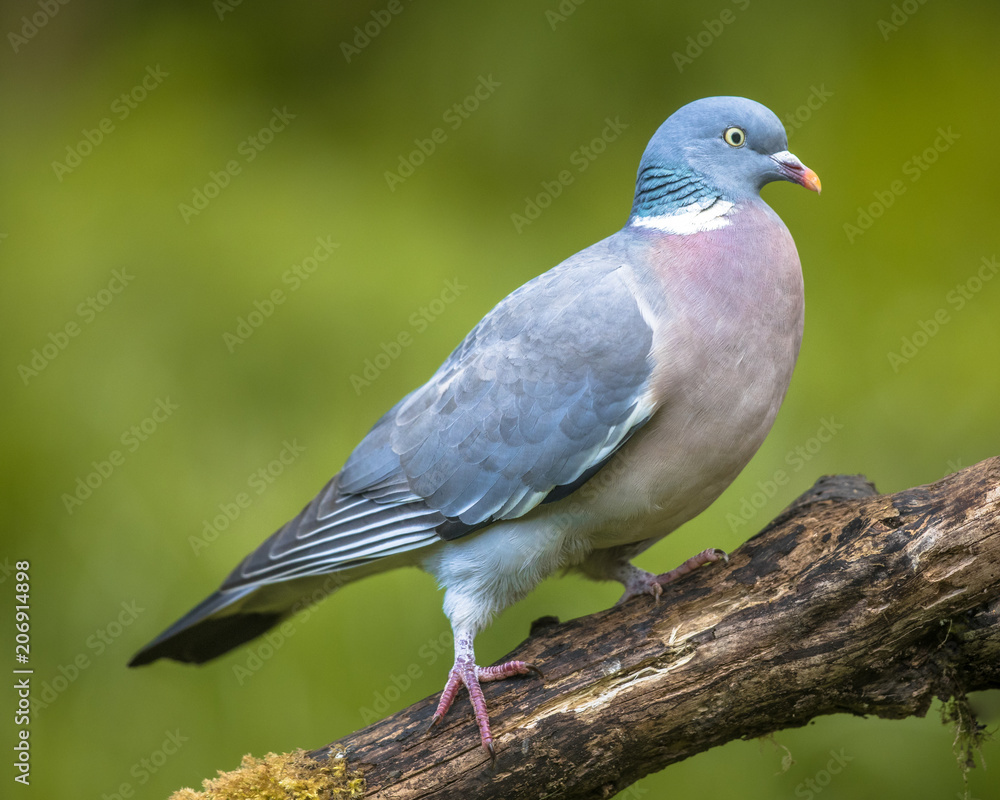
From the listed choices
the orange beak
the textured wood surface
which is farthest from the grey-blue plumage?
the textured wood surface

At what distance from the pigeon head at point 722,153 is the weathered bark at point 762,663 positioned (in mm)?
1076

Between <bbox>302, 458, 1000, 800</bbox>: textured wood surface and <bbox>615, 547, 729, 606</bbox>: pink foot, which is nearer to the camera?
<bbox>302, 458, 1000, 800</bbox>: textured wood surface

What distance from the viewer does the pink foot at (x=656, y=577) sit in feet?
9.91

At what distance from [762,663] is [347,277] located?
13.0 feet

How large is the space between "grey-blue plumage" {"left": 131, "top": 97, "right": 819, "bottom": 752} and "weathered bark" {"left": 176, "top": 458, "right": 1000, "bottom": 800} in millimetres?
179

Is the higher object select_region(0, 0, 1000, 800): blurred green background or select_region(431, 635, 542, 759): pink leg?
select_region(0, 0, 1000, 800): blurred green background

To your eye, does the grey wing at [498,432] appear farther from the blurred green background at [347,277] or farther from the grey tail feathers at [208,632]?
the blurred green background at [347,277]

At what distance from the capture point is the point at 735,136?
9.67 ft

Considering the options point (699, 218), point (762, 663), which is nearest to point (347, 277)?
point (699, 218)

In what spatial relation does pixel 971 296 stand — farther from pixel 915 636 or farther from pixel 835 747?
pixel 915 636

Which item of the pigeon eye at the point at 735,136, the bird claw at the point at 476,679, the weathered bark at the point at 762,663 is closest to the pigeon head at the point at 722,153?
the pigeon eye at the point at 735,136

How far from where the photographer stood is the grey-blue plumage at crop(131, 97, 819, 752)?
280 centimetres

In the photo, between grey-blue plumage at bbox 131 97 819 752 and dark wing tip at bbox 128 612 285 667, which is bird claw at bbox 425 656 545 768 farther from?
dark wing tip at bbox 128 612 285 667

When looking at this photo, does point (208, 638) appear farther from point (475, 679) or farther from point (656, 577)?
point (656, 577)
